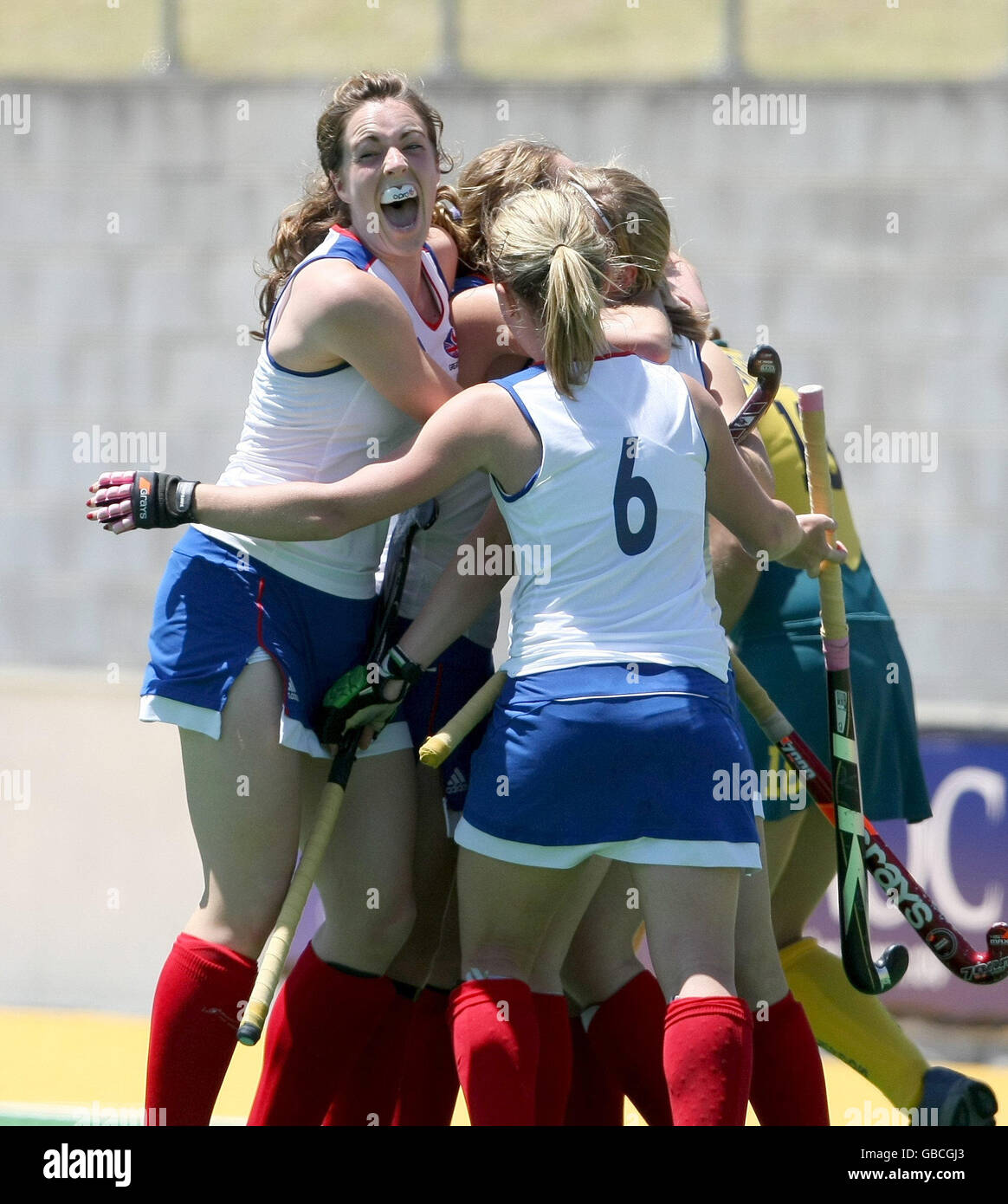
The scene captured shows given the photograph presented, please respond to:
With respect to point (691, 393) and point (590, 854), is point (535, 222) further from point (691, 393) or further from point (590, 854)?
point (590, 854)

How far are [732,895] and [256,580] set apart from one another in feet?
2.65

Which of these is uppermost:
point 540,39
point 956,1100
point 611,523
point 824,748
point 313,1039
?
point 540,39

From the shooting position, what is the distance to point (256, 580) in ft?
7.48

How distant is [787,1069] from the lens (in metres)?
2.35

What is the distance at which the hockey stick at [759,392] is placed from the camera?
234 centimetres

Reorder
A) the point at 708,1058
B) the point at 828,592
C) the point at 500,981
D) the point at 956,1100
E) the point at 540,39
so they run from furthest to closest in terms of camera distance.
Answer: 1. the point at 540,39
2. the point at 956,1100
3. the point at 828,592
4. the point at 500,981
5. the point at 708,1058

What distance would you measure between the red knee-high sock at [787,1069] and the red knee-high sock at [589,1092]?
275 mm

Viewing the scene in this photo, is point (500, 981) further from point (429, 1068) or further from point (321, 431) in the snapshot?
point (321, 431)

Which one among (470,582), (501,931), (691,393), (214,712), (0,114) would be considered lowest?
(501,931)

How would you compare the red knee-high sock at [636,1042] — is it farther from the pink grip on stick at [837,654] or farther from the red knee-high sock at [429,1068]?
the pink grip on stick at [837,654]

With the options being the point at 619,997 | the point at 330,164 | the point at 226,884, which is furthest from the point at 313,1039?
the point at 330,164

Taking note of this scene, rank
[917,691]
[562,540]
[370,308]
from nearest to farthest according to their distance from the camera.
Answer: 1. [562,540]
2. [370,308]
3. [917,691]

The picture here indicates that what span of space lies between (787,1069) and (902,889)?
0.35 m
